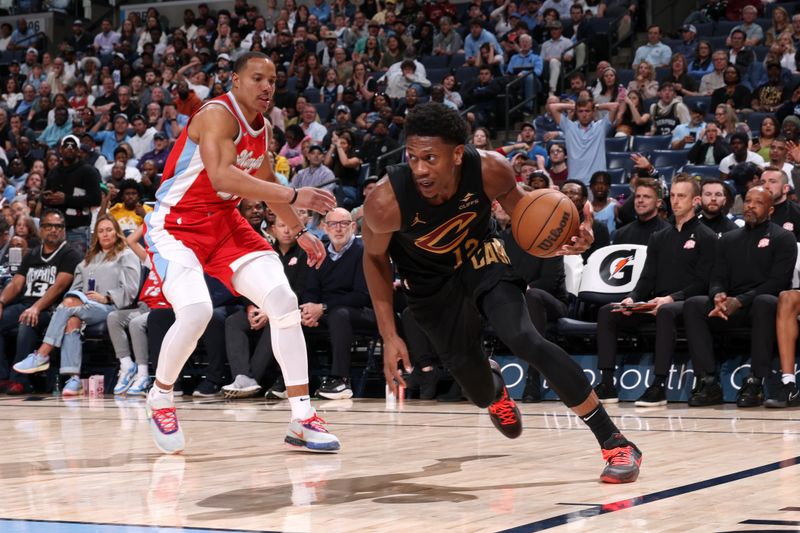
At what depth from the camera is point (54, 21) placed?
2231 cm

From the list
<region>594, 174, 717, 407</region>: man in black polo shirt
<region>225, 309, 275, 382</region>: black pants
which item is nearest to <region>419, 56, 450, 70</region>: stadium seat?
<region>225, 309, 275, 382</region>: black pants

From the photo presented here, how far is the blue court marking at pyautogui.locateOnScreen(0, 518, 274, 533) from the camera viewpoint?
3371 millimetres

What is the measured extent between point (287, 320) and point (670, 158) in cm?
711

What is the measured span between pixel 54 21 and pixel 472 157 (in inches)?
777

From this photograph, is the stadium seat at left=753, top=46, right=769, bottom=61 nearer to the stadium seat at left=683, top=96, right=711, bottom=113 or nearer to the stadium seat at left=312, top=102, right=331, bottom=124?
the stadium seat at left=683, top=96, right=711, bottom=113

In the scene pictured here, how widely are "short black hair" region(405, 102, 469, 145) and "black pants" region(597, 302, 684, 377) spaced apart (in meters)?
3.89

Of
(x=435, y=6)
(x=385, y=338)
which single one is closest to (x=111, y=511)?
(x=385, y=338)

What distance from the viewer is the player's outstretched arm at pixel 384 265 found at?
4.26 m

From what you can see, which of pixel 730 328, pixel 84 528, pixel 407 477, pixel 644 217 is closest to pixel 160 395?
pixel 407 477

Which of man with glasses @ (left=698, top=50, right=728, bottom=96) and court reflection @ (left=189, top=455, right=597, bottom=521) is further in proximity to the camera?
man with glasses @ (left=698, top=50, right=728, bottom=96)

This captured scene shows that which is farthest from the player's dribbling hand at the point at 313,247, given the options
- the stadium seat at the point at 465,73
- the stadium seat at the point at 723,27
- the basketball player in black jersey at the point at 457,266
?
the stadium seat at the point at 723,27

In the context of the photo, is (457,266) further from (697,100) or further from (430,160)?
(697,100)

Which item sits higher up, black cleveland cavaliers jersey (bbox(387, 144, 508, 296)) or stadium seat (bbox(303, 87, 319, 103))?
stadium seat (bbox(303, 87, 319, 103))

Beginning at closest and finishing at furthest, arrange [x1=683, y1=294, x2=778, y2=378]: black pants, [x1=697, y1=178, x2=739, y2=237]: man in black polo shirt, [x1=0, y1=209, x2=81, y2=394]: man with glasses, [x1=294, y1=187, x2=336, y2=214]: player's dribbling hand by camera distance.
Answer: [x1=294, y1=187, x2=336, y2=214]: player's dribbling hand → [x1=683, y1=294, x2=778, y2=378]: black pants → [x1=697, y1=178, x2=739, y2=237]: man in black polo shirt → [x1=0, y1=209, x2=81, y2=394]: man with glasses
